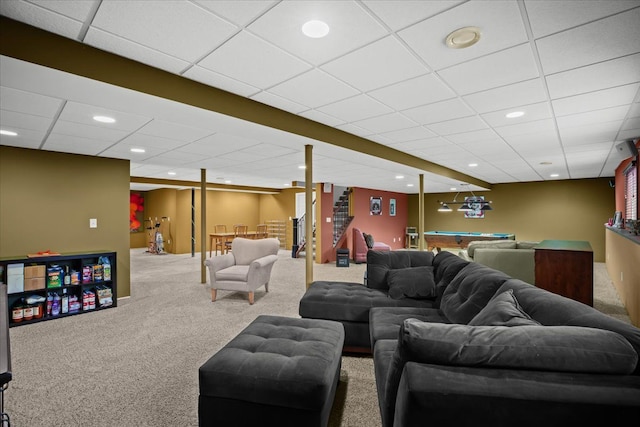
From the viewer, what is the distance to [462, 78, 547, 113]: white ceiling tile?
2768 mm

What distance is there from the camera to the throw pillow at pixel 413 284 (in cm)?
316

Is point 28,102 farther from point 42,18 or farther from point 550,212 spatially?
point 550,212

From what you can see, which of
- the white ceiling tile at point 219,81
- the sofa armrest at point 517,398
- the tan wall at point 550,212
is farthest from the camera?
the tan wall at point 550,212

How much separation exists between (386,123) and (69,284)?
496 centimetres

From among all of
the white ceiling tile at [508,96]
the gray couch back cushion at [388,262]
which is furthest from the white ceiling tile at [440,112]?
the gray couch back cushion at [388,262]

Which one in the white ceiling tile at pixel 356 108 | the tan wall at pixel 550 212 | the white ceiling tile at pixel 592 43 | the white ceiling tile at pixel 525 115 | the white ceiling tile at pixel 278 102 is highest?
the white ceiling tile at pixel 278 102

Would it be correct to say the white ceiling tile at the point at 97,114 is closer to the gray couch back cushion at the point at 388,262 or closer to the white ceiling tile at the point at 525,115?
the gray couch back cushion at the point at 388,262

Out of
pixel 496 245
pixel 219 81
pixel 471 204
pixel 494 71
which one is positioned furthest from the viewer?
pixel 471 204

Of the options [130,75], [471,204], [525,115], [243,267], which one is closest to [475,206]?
[471,204]

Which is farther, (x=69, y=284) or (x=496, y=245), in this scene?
(x=496, y=245)

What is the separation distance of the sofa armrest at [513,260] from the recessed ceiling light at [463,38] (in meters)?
4.27

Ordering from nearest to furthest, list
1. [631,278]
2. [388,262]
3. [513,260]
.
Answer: [388,262], [631,278], [513,260]

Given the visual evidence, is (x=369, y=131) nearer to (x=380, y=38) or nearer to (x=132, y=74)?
(x=380, y=38)

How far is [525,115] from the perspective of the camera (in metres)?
3.55
